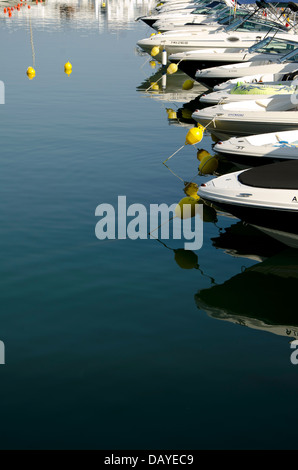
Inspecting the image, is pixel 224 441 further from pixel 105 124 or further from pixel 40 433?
pixel 105 124

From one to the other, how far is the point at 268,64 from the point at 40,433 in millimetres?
14624

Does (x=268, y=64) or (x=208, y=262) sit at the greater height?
(x=268, y=64)

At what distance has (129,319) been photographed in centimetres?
754

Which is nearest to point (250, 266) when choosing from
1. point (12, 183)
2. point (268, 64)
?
point (12, 183)

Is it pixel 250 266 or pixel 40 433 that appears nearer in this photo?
pixel 40 433

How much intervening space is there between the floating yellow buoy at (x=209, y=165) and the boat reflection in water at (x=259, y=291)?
104 inches

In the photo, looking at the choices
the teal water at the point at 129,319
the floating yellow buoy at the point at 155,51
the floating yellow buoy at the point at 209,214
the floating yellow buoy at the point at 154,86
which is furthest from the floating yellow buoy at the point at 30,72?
the floating yellow buoy at the point at 209,214

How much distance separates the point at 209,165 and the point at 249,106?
7.83 feet

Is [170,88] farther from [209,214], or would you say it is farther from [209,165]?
[209,214]

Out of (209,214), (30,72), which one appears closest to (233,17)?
(30,72)

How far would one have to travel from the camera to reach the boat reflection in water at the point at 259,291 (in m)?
7.67

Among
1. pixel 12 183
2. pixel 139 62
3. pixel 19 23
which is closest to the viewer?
pixel 12 183

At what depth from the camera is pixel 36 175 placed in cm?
1259

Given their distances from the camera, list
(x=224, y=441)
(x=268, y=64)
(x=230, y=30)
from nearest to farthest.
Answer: (x=224, y=441)
(x=268, y=64)
(x=230, y=30)
